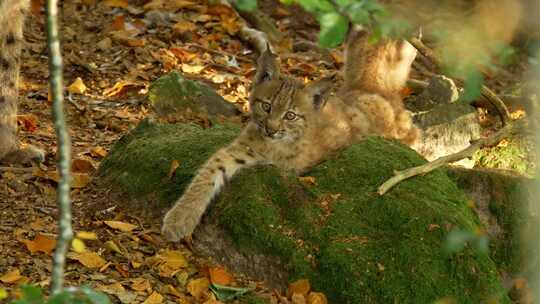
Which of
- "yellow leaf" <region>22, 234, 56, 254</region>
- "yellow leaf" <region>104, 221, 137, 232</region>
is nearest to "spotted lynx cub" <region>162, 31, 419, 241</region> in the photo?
"yellow leaf" <region>104, 221, 137, 232</region>

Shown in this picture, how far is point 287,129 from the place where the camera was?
18.7 ft

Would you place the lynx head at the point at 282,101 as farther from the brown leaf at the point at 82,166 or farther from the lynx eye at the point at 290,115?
the brown leaf at the point at 82,166

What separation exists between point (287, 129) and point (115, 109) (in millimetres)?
2243

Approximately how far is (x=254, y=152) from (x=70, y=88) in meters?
2.69

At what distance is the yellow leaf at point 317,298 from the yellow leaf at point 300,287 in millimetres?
39

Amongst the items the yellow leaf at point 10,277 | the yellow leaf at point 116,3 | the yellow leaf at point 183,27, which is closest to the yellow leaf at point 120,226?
the yellow leaf at point 10,277

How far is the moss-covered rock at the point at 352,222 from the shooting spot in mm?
4734

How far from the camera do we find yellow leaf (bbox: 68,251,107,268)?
184 inches

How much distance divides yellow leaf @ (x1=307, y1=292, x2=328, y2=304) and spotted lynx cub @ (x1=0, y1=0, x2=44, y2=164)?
227cm

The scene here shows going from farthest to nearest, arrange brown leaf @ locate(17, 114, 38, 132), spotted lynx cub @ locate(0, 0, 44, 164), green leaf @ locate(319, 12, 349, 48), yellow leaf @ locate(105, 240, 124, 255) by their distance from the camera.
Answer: brown leaf @ locate(17, 114, 38, 132)
spotted lynx cub @ locate(0, 0, 44, 164)
yellow leaf @ locate(105, 240, 124, 255)
green leaf @ locate(319, 12, 349, 48)

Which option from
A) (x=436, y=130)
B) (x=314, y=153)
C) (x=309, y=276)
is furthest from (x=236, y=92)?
(x=309, y=276)

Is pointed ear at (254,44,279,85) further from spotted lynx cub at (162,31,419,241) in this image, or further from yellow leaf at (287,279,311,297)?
yellow leaf at (287,279,311,297)

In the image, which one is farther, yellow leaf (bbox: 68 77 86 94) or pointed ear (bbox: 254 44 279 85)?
yellow leaf (bbox: 68 77 86 94)

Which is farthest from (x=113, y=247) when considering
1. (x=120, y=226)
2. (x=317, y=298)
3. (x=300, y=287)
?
(x=317, y=298)
